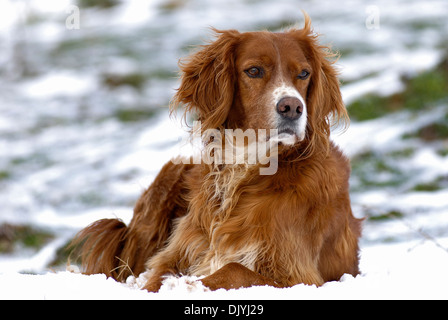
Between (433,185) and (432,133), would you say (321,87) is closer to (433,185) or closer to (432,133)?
(433,185)

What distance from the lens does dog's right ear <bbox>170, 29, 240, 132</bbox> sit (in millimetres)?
3523

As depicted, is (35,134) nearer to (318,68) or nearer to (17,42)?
(17,42)

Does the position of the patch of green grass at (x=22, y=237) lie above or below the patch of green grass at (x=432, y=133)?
below

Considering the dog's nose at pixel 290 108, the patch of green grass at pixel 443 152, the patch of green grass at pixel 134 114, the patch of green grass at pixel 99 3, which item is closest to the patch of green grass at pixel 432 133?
the patch of green grass at pixel 443 152

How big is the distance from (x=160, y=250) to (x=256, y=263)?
1.03m

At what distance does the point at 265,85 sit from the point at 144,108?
8638mm

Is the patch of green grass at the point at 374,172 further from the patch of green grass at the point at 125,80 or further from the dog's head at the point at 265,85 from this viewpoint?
the patch of green grass at the point at 125,80

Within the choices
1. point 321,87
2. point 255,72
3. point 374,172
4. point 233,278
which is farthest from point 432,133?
point 233,278

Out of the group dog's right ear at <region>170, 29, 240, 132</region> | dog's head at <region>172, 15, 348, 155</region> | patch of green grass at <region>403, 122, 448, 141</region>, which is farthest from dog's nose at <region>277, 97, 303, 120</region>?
patch of green grass at <region>403, 122, 448, 141</region>

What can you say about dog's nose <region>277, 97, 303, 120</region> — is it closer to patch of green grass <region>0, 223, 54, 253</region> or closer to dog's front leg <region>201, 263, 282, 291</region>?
dog's front leg <region>201, 263, 282, 291</region>

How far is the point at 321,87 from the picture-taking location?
3.57 m

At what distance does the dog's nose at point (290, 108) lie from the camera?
3.20 metres

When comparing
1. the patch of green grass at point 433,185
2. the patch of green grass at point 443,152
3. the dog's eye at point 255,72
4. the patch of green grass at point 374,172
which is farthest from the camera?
the patch of green grass at point 443,152

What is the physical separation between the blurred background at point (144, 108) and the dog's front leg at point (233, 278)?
1038 millimetres
